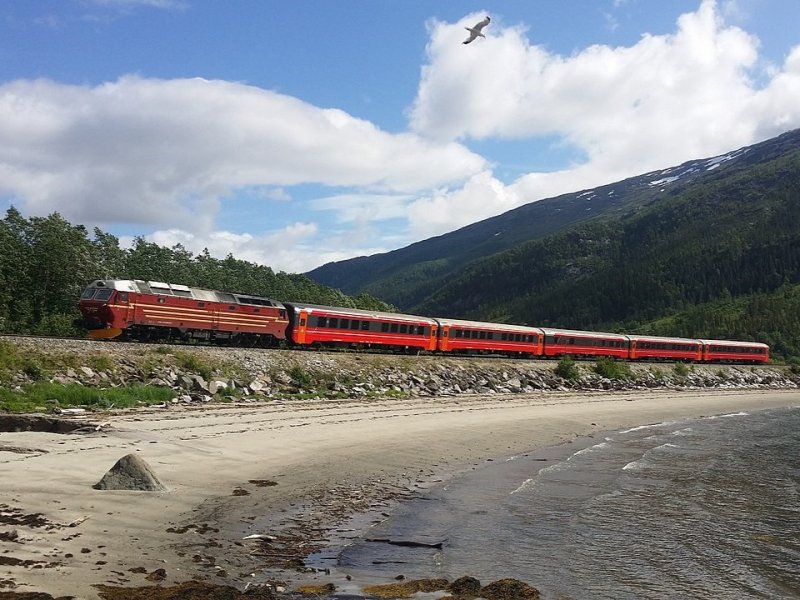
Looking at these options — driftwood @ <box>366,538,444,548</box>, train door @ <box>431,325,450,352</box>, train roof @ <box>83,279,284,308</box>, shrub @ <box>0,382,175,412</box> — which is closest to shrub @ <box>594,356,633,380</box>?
train door @ <box>431,325,450,352</box>

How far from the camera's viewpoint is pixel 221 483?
557 inches

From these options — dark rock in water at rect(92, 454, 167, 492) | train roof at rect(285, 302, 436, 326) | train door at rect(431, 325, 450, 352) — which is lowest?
dark rock in water at rect(92, 454, 167, 492)

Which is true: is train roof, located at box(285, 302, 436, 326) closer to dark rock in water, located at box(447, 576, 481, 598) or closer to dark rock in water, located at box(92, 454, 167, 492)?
dark rock in water, located at box(92, 454, 167, 492)

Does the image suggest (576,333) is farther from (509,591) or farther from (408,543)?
(509,591)

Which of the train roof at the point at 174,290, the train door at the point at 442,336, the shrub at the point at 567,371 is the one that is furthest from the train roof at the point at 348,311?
the shrub at the point at 567,371

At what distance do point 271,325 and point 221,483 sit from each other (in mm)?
24952

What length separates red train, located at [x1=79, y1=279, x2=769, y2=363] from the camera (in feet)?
104

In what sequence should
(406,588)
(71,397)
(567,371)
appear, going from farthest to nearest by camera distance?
(567,371)
(71,397)
(406,588)

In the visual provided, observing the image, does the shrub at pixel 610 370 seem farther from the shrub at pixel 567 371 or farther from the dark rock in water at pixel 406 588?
the dark rock in water at pixel 406 588

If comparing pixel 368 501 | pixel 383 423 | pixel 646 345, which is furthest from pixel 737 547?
pixel 646 345

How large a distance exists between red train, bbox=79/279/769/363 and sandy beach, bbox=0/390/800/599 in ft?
34.2

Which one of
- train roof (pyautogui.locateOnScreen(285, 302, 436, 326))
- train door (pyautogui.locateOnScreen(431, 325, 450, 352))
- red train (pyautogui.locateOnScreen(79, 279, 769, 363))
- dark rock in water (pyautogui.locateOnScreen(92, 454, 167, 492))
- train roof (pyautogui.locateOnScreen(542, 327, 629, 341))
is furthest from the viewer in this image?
train roof (pyautogui.locateOnScreen(542, 327, 629, 341))

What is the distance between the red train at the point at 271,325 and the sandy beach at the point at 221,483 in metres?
10.4

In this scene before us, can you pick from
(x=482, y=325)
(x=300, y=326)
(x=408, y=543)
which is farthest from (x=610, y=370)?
(x=408, y=543)
